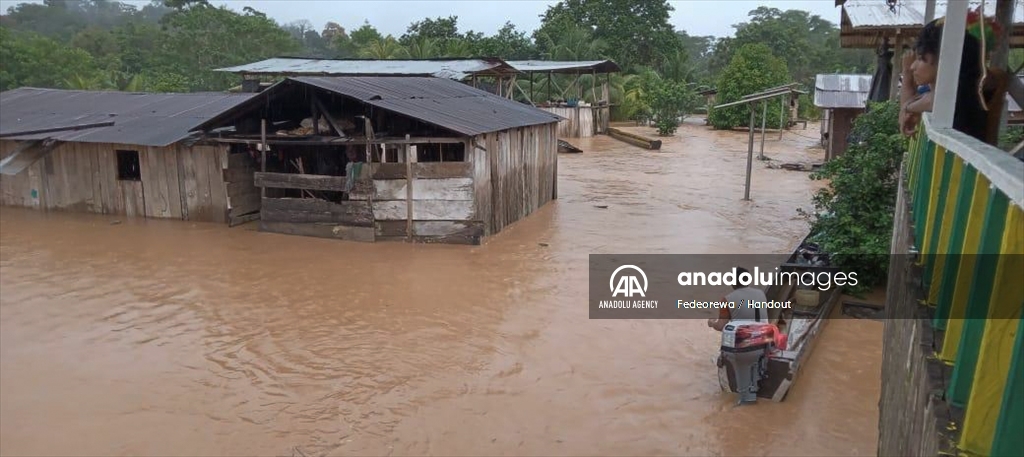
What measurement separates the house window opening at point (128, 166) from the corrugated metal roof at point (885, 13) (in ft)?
45.7

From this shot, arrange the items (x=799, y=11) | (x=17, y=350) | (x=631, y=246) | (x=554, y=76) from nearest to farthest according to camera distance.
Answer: (x=17, y=350), (x=631, y=246), (x=554, y=76), (x=799, y=11)

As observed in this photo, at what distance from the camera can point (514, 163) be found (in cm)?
1448

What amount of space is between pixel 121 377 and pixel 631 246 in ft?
26.5

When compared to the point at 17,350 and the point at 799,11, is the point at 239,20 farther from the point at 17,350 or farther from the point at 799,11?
the point at 799,11

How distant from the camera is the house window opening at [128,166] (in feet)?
50.9

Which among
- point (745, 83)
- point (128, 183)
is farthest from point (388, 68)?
point (745, 83)

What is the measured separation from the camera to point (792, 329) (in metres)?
7.90

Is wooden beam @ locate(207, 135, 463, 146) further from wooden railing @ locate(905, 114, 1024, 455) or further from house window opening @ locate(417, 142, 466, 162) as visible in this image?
wooden railing @ locate(905, 114, 1024, 455)

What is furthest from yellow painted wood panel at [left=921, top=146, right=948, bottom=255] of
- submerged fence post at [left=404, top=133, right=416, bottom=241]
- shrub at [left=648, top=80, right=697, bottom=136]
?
shrub at [left=648, top=80, right=697, bottom=136]

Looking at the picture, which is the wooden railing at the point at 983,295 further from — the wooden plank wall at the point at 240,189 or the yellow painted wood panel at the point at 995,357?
the wooden plank wall at the point at 240,189

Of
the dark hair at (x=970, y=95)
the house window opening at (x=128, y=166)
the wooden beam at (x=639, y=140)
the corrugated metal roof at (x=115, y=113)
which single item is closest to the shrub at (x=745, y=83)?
the wooden beam at (x=639, y=140)

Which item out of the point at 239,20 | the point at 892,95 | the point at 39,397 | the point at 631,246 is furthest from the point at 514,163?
the point at 239,20

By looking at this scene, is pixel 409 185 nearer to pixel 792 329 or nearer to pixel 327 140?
A: pixel 327 140

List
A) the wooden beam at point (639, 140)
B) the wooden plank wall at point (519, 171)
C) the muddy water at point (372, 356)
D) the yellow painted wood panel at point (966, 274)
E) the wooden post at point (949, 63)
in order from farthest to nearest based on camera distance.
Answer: the wooden beam at point (639, 140)
the wooden plank wall at point (519, 171)
the muddy water at point (372, 356)
the wooden post at point (949, 63)
the yellow painted wood panel at point (966, 274)
